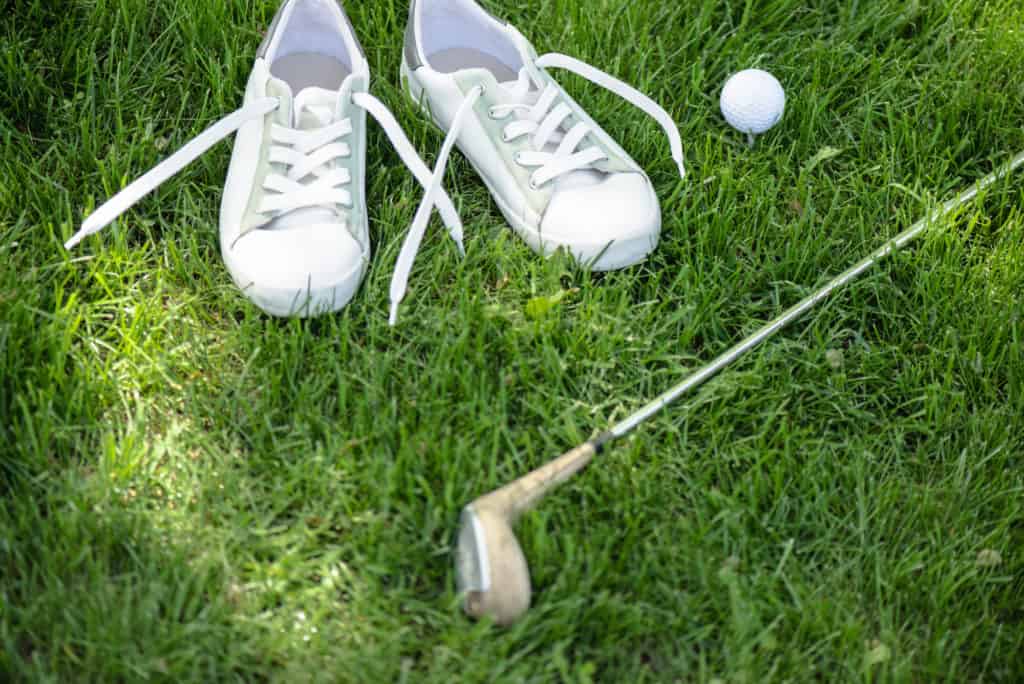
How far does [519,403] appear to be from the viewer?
2.23 meters

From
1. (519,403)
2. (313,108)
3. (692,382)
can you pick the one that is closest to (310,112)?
(313,108)

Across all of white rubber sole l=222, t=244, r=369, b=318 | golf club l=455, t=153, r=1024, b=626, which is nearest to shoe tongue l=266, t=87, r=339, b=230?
white rubber sole l=222, t=244, r=369, b=318

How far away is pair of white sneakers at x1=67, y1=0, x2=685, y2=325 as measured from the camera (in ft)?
7.43

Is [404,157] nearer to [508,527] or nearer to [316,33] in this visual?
[316,33]

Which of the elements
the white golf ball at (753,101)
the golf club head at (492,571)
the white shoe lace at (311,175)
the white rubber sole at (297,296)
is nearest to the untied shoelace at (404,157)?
the white shoe lace at (311,175)

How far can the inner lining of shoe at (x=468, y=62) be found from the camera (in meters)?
2.70

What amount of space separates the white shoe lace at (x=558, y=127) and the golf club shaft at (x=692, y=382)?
18.5 inches

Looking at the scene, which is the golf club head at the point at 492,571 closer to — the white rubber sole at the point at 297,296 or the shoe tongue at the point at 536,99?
the white rubber sole at the point at 297,296

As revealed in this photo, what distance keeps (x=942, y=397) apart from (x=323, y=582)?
1.40 m

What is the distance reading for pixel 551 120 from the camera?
8.32 feet

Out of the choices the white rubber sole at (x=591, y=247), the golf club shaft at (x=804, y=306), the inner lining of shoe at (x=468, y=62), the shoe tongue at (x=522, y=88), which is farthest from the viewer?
the inner lining of shoe at (x=468, y=62)

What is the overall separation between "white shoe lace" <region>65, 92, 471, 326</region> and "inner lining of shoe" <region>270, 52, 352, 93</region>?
6.6 inches

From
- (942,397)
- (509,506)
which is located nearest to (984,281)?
(942,397)

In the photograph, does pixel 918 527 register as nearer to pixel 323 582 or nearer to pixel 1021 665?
pixel 1021 665
